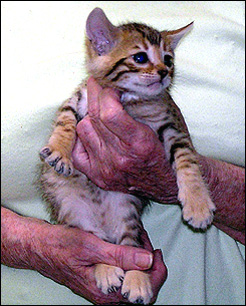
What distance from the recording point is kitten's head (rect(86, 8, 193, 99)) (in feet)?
2.87

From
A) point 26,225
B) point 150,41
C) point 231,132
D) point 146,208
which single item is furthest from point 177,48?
point 26,225

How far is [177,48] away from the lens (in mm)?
986

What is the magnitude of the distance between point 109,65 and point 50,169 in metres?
0.29

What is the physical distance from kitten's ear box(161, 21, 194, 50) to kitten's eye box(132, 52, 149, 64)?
2.6 inches

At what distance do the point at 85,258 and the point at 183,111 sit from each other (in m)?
0.40

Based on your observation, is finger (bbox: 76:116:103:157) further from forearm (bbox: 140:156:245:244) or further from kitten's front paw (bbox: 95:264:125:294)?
kitten's front paw (bbox: 95:264:125:294)

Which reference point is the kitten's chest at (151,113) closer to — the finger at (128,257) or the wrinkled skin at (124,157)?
the wrinkled skin at (124,157)

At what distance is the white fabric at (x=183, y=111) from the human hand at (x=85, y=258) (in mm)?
30

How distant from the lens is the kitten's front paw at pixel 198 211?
841mm

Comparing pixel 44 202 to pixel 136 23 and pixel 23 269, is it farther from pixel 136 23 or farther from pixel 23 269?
pixel 136 23

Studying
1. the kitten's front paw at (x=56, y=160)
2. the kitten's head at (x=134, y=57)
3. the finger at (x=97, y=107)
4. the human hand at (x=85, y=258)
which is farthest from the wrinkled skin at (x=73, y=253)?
the kitten's head at (x=134, y=57)

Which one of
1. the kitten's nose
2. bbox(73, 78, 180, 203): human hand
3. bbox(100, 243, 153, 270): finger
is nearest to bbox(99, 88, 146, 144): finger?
bbox(73, 78, 180, 203): human hand

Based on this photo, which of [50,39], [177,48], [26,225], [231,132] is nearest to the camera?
[50,39]

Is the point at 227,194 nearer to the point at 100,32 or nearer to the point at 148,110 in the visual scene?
the point at 148,110
